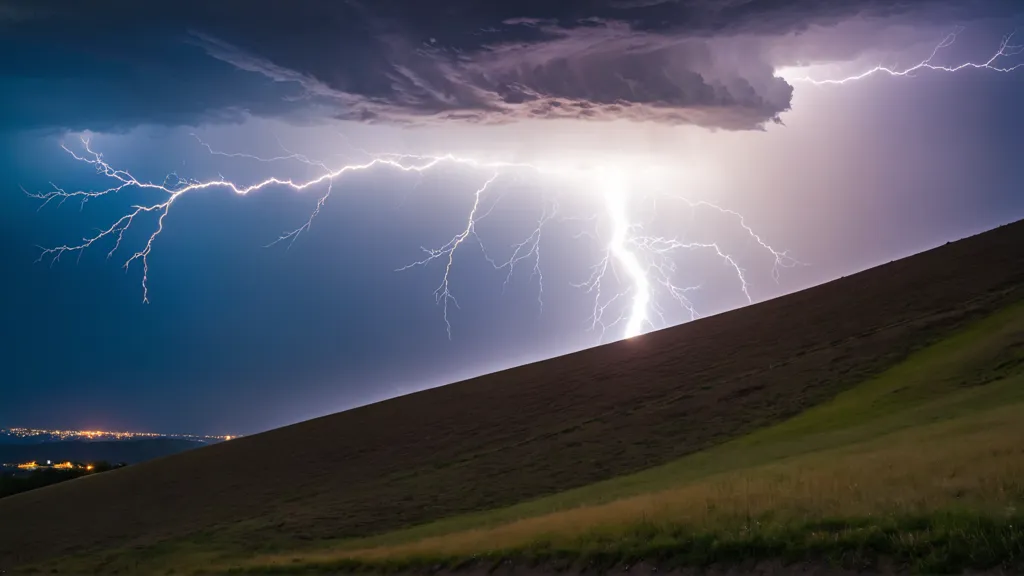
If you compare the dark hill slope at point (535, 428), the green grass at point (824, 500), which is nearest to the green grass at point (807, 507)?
the green grass at point (824, 500)

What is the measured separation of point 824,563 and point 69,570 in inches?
827

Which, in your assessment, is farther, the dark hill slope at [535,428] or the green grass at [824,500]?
the dark hill slope at [535,428]

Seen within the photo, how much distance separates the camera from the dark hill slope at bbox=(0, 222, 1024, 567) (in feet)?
81.6

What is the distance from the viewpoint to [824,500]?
11289mm

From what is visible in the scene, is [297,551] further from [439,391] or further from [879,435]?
[439,391]

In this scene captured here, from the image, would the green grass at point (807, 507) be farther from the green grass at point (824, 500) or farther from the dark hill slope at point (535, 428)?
the dark hill slope at point (535, 428)

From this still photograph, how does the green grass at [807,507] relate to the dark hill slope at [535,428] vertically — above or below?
below

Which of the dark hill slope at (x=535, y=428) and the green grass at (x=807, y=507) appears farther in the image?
the dark hill slope at (x=535, y=428)

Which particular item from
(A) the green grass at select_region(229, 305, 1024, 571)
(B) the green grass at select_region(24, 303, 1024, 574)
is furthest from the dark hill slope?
(A) the green grass at select_region(229, 305, 1024, 571)

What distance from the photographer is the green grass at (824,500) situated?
364 inches

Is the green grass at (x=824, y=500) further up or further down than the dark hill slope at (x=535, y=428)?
further down

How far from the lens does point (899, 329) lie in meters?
30.5

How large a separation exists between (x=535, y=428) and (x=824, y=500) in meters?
21.4

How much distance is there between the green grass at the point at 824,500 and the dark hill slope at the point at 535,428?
285 cm
